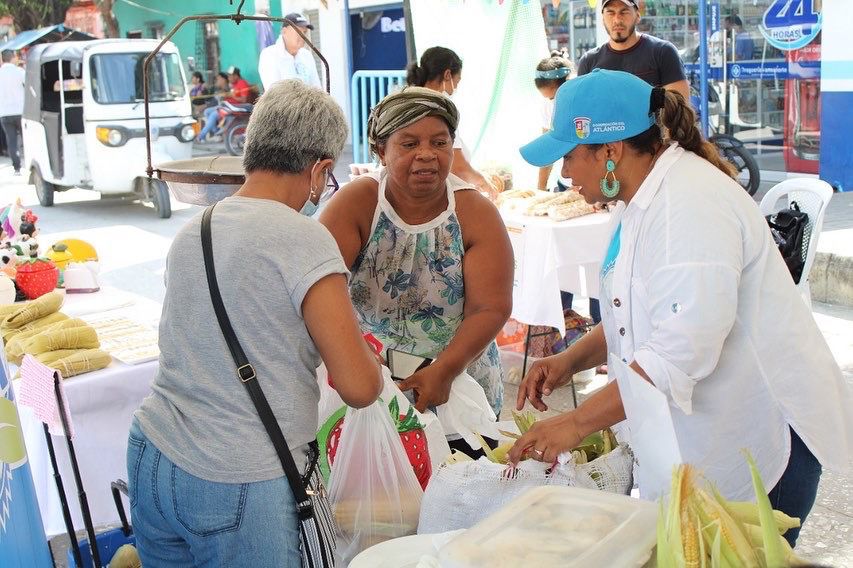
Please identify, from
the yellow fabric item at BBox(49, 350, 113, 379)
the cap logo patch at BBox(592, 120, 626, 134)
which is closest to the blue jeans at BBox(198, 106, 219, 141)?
the yellow fabric item at BBox(49, 350, 113, 379)

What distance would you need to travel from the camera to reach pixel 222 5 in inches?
870

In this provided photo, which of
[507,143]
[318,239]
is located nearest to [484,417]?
[318,239]

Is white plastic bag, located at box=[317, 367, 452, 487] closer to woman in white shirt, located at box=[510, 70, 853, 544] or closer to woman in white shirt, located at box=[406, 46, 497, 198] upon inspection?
woman in white shirt, located at box=[510, 70, 853, 544]

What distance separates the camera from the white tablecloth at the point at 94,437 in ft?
9.98

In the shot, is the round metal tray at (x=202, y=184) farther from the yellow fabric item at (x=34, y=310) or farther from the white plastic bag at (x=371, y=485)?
the white plastic bag at (x=371, y=485)

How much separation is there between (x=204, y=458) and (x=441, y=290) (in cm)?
99

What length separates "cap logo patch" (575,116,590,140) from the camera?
190cm

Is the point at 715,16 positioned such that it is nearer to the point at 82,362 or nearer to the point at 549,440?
the point at 82,362

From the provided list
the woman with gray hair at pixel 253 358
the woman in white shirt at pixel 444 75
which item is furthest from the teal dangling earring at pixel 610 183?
the woman in white shirt at pixel 444 75

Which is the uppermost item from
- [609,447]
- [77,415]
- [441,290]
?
[441,290]

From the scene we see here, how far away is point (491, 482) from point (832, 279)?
556cm

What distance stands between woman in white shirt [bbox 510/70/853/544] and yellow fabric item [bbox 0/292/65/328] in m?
2.26

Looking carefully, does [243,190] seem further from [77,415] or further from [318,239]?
[77,415]

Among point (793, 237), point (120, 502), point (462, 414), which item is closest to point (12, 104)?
point (793, 237)
